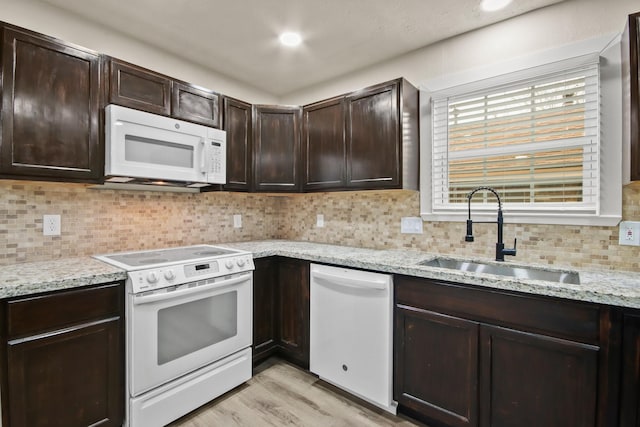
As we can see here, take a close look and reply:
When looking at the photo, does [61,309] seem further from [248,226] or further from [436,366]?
[436,366]

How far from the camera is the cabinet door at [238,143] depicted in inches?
101

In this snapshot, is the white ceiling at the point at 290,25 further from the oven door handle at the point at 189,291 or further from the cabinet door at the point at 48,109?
the oven door handle at the point at 189,291

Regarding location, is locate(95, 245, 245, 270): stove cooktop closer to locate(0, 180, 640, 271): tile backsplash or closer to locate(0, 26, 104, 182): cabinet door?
locate(0, 180, 640, 271): tile backsplash

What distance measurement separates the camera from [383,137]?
2283 millimetres

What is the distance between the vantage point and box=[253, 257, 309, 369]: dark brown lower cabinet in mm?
2402

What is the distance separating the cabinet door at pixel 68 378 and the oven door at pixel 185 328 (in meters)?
0.10

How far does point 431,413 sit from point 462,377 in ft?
1.02

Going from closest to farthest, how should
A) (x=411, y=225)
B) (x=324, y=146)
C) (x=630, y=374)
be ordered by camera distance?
(x=630, y=374) → (x=411, y=225) → (x=324, y=146)

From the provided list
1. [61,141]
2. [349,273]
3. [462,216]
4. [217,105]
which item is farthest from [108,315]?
[462,216]

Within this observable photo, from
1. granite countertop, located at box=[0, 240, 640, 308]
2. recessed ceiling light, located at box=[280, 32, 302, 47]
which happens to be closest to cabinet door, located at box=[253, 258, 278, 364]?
granite countertop, located at box=[0, 240, 640, 308]

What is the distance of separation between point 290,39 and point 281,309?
2.13m

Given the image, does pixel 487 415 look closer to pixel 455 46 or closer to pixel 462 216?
pixel 462 216

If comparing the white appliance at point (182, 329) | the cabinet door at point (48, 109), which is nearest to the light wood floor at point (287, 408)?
the white appliance at point (182, 329)

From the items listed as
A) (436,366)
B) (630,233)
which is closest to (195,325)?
(436,366)
